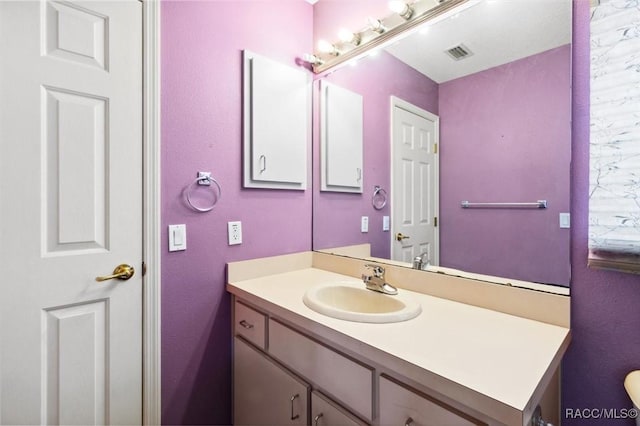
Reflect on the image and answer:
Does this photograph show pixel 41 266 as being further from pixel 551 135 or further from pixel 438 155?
pixel 551 135

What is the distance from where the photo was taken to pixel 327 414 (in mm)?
1004

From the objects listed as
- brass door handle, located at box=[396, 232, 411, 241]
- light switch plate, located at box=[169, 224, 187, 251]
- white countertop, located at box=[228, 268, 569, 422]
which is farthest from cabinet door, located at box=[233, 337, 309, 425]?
brass door handle, located at box=[396, 232, 411, 241]

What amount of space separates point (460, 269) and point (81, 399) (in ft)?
5.17

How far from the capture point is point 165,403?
4.41ft

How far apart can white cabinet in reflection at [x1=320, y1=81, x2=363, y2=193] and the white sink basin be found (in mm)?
640

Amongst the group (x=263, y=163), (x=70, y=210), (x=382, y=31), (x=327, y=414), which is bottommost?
(x=327, y=414)

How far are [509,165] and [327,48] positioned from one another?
1181mm

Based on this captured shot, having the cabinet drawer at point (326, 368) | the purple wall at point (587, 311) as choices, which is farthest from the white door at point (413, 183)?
the cabinet drawer at point (326, 368)

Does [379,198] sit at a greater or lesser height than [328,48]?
lesser

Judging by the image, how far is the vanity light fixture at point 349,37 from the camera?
5.35 feet

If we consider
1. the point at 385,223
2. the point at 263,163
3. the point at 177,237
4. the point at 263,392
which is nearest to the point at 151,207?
the point at 177,237

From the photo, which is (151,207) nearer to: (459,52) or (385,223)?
(385,223)

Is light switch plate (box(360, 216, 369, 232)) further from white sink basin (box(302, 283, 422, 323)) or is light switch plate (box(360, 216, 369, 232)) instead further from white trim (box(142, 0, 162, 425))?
white trim (box(142, 0, 162, 425))

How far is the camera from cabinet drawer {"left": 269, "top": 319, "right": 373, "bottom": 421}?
2.93 ft
